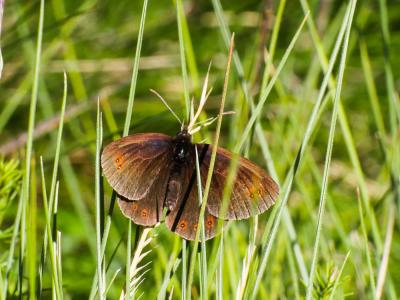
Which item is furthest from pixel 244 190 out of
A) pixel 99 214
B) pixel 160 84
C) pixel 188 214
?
pixel 160 84

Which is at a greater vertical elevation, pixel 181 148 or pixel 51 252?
pixel 181 148

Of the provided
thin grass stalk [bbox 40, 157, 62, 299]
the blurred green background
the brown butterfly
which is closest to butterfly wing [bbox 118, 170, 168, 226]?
the brown butterfly

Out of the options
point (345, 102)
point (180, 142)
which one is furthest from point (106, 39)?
point (180, 142)

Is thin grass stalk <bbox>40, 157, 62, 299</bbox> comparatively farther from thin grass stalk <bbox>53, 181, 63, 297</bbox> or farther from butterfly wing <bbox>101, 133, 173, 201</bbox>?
butterfly wing <bbox>101, 133, 173, 201</bbox>

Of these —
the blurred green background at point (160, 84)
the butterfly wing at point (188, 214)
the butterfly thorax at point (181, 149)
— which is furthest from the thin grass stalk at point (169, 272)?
the blurred green background at point (160, 84)

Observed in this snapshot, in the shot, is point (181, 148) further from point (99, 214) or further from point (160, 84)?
point (160, 84)

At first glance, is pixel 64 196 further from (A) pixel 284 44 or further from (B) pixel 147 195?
(B) pixel 147 195
